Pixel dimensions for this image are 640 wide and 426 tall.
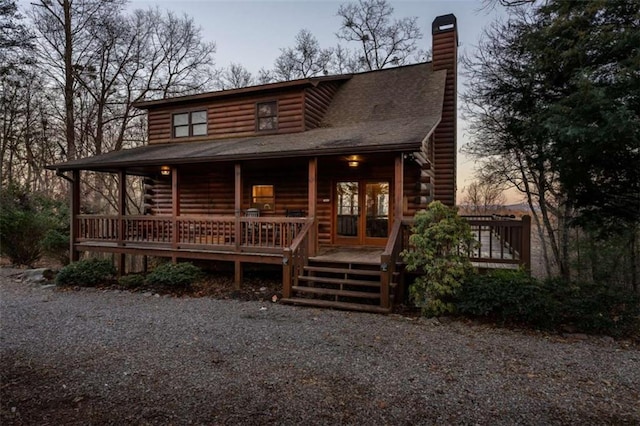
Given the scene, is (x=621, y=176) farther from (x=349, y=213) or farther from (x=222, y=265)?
(x=222, y=265)

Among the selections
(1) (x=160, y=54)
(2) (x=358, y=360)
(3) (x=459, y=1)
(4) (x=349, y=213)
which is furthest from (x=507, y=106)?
(1) (x=160, y=54)

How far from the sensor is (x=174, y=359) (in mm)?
4539

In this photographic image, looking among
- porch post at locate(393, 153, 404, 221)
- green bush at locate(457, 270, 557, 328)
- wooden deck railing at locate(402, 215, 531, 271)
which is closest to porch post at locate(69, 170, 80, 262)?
porch post at locate(393, 153, 404, 221)

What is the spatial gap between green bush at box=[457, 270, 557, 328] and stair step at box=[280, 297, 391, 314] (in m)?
1.41

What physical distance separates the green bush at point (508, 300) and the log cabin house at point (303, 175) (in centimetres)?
143

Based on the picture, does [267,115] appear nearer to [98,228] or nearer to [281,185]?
[281,185]

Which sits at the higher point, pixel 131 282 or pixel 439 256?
pixel 439 256

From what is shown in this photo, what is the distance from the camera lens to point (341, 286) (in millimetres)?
7332

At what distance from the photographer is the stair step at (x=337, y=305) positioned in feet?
21.9

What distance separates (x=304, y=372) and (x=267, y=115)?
9116mm

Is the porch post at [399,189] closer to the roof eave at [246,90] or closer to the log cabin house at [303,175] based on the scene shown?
the log cabin house at [303,175]

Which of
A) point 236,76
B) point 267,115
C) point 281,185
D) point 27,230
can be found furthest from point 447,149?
point 236,76

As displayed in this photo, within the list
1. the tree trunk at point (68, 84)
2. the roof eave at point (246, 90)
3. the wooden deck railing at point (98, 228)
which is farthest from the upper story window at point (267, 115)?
the tree trunk at point (68, 84)

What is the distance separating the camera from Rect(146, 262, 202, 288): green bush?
339 inches
